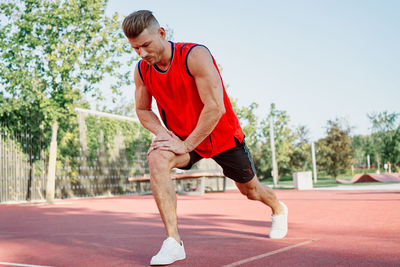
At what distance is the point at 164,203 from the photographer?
2.82 metres

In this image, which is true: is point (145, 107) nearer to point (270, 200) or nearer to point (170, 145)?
point (170, 145)

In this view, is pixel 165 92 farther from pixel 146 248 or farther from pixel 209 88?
pixel 146 248

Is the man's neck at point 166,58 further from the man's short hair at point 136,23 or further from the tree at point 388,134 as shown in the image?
the tree at point 388,134

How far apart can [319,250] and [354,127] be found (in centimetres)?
4140

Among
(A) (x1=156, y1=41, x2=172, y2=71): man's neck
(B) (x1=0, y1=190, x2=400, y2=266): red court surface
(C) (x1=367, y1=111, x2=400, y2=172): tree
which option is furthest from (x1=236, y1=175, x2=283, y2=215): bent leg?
(C) (x1=367, y1=111, x2=400, y2=172): tree

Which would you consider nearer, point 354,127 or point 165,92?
point 165,92

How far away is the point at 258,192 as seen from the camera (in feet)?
12.1

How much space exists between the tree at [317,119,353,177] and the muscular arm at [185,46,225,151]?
113 feet

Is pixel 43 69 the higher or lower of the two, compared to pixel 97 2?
lower

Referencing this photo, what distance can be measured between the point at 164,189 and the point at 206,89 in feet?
2.37

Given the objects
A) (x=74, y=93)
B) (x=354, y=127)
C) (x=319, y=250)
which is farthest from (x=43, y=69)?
(x=354, y=127)

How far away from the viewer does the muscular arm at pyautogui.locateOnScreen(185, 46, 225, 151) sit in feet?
9.23

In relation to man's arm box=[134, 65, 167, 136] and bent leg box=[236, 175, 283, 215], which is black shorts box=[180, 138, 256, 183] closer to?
bent leg box=[236, 175, 283, 215]

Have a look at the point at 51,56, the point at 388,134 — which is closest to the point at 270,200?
the point at 51,56
